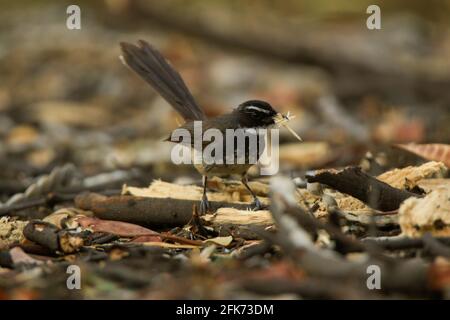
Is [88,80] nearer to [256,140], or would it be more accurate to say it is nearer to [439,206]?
[256,140]

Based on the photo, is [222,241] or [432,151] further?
[432,151]

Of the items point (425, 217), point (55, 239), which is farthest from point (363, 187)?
point (55, 239)

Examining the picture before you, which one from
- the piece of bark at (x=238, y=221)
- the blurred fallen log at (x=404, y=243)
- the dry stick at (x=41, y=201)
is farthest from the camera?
the dry stick at (x=41, y=201)

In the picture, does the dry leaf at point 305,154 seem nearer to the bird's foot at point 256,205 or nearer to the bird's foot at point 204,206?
the bird's foot at point 256,205

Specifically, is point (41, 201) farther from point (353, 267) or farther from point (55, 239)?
point (353, 267)

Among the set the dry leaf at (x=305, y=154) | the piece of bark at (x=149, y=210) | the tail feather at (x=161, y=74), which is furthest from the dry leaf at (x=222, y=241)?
the dry leaf at (x=305, y=154)
